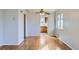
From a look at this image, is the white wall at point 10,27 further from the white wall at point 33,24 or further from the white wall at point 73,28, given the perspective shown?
the white wall at point 33,24

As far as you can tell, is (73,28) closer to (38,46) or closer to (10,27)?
(38,46)

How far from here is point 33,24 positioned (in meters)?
8.52

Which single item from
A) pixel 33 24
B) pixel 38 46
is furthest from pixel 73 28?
pixel 33 24

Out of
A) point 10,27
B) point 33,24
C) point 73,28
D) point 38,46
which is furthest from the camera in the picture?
point 33,24

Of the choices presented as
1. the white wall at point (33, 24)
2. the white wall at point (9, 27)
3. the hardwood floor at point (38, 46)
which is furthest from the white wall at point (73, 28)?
the white wall at point (33, 24)

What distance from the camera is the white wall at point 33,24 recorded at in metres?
8.46

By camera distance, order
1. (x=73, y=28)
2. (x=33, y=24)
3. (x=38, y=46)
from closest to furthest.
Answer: (x=73, y=28), (x=38, y=46), (x=33, y=24)

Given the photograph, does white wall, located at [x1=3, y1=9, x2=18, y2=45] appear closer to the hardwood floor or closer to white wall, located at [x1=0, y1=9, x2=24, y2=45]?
white wall, located at [x1=0, y1=9, x2=24, y2=45]

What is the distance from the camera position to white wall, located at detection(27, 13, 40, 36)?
8461mm

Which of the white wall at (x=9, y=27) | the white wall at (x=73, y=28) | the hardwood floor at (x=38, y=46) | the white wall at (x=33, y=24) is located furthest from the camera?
the white wall at (x=33, y=24)
